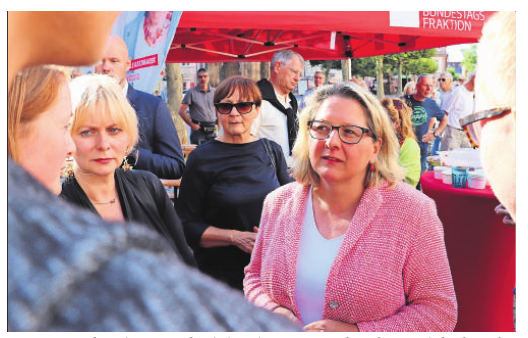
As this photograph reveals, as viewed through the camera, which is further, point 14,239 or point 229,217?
point 229,217

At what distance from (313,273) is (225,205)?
0.89m

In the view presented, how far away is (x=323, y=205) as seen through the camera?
1.86 m

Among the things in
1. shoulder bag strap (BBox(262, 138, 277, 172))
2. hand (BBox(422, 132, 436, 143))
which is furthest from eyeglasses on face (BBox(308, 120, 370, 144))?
hand (BBox(422, 132, 436, 143))

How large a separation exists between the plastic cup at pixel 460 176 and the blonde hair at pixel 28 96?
2883mm

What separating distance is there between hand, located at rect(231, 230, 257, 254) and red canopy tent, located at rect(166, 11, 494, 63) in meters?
1.39

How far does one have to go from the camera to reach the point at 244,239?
2.38 metres

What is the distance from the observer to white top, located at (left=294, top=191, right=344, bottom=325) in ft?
5.44

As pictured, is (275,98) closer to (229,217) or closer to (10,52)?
(229,217)

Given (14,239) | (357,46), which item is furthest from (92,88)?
(357,46)

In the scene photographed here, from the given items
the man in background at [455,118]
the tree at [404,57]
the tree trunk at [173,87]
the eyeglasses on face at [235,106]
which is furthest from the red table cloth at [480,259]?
the tree at [404,57]

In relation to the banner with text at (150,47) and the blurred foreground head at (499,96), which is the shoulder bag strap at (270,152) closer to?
the banner with text at (150,47)

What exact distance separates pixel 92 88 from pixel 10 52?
1.31 meters

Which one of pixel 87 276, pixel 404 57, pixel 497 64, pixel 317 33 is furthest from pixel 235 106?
pixel 404 57

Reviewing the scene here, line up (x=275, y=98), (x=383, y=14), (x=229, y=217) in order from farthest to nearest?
(x=383, y=14) < (x=275, y=98) < (x=229, y=217)
